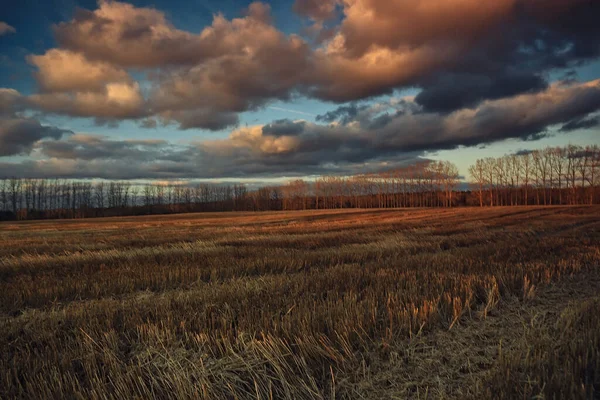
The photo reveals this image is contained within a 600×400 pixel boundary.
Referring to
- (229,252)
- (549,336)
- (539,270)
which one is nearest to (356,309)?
(549,336)

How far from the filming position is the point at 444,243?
52.9 feet

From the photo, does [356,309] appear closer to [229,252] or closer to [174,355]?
[174,355]

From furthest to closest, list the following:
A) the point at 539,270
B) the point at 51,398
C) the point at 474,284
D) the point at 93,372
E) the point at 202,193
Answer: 1. the point at 202,193
2. the point at 539,270
3. the point at 474,284
4. the point at 93,372
5. the point at 51,398

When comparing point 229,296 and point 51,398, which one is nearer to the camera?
point 51,398

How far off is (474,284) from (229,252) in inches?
390

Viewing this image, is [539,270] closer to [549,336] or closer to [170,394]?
[549,336]

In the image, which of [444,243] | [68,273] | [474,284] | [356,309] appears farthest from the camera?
[444,243]

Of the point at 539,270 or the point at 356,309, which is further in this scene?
the point at 539,270

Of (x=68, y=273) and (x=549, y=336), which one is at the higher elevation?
(x=549, y=336)

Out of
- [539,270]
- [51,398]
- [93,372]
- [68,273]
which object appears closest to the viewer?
[51,398]

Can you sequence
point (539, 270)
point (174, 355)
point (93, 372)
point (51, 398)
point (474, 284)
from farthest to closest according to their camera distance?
point (539, 270) → point (474, 284) → point (174, 355) → point (93, 372) → point (51, 398)

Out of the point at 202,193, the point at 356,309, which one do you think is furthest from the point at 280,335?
the point at 202,193

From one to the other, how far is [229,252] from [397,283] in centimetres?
865

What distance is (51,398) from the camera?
3.35 metres
